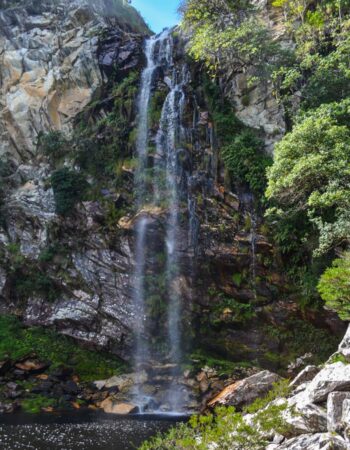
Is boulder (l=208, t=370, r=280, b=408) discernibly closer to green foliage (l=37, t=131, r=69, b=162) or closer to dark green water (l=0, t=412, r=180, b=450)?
dark green water (l=0, t=412, r=180, b=450)

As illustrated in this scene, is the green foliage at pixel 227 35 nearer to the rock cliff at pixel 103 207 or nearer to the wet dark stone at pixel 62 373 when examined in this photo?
the rock cliff at pixel 103 207

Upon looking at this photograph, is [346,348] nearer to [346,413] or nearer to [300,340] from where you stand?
[346,413]

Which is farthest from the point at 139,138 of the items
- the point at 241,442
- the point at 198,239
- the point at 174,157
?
the point at 241,442

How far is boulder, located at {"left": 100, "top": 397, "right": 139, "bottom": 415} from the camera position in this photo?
15.9 m

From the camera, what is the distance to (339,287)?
10.6 meters

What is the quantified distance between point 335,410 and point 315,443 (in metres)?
0.59

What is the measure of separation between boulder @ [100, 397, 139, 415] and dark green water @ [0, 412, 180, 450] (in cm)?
74

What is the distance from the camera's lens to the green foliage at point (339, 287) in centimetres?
1047

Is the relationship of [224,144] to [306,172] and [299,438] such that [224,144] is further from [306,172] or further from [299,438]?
[299,438]

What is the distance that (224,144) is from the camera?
19703 millimetres

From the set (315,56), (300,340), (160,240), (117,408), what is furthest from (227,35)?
(117,408)


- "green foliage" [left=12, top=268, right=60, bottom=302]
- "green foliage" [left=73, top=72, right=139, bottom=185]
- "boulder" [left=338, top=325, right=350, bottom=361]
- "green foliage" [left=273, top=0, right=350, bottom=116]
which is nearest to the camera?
"boulder" [left=338, top=325, right=350, bottom=361]

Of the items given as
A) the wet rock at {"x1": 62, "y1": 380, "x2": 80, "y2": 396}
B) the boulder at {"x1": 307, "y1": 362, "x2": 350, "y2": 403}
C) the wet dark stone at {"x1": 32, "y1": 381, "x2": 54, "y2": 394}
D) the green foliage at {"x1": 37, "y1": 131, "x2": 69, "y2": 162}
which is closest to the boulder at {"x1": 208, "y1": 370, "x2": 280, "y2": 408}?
the boulder at {"x1": 307, "y1": 362, "x2": 350, "y2": 403}

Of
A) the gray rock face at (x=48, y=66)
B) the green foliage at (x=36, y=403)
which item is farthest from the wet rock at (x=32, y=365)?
the gray rock face at (x=48, y=66)
